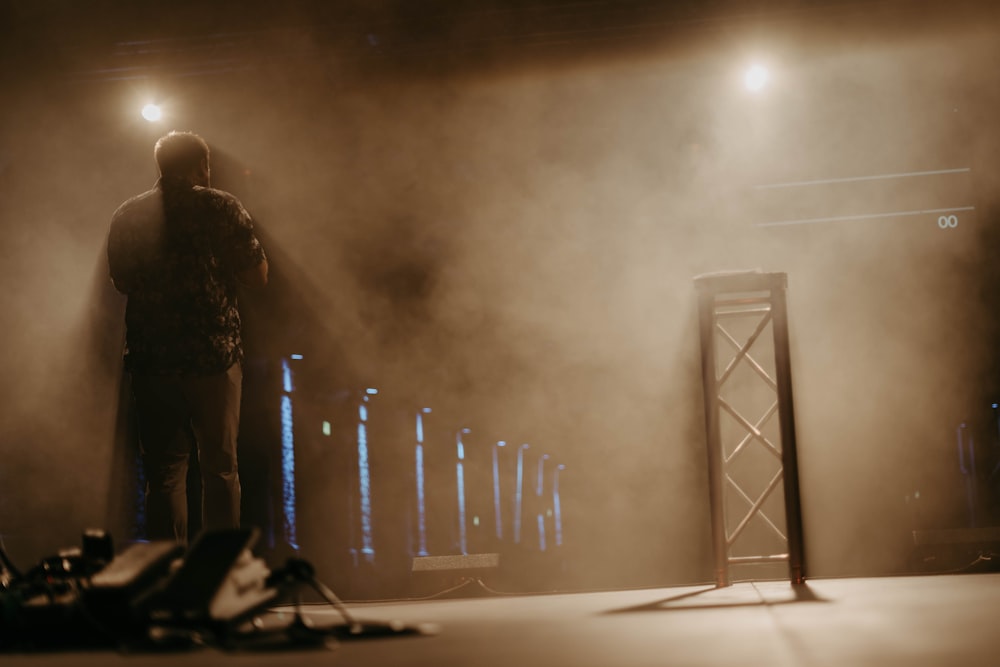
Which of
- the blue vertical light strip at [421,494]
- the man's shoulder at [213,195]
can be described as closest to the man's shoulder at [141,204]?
the man's shoulder at [213,195]

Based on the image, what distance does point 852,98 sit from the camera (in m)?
3.41

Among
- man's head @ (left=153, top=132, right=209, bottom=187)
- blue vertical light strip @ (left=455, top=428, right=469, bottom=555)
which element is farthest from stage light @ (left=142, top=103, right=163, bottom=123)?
blue vertical light strip @ (left=455, top=428, right=469, bottom=555)

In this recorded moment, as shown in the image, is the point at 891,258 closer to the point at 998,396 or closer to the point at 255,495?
the point at 998,396

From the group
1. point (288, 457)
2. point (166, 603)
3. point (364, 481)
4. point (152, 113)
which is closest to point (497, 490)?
point (364, 481)

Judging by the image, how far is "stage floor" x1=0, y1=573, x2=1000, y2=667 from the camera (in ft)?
5.08

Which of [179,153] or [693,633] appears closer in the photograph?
[693,633]

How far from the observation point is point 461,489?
333cm

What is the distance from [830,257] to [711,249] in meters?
0.44

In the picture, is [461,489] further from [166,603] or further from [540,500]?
[166,603]

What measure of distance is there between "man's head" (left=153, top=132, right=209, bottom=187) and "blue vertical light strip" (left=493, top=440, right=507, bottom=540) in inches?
55.4

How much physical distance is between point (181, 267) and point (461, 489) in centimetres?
131

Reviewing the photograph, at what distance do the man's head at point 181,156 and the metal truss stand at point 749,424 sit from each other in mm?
1573

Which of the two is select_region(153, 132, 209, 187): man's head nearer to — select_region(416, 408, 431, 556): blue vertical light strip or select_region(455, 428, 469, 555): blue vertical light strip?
select_region(416, 408, 431, 556): blue vertical light strip

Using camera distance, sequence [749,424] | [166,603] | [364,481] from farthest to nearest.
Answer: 1. [364,481]
2. [749,424]
3. [166,603]
